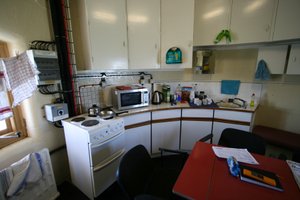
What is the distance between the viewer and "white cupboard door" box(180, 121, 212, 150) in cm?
242

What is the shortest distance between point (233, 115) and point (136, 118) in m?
1.47

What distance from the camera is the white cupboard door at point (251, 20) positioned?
82.6 inches

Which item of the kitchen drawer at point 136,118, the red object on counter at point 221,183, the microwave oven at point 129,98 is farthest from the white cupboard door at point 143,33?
the red object on counter at point 221,183

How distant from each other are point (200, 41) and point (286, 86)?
5.04ft

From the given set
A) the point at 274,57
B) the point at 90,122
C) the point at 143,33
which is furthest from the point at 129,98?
the point at 274,57

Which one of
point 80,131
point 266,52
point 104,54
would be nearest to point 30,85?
point 80,131

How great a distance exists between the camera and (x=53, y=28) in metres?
1.67

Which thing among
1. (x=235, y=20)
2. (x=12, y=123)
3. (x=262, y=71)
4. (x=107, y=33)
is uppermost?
(x=235, y=20)

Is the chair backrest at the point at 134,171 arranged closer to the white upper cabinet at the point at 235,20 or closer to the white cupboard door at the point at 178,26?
the white cupboard door at the point at 178,26

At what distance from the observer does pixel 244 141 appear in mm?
1593

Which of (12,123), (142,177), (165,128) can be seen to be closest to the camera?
(142,177)

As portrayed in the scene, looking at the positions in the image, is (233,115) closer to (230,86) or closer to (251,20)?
(230,86)

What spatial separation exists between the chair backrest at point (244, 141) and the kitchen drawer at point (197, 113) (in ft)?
2.27

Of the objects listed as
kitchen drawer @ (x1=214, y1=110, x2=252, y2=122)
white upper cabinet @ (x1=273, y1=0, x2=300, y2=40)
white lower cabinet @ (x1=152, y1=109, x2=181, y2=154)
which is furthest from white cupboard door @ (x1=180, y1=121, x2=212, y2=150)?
white upper cabinet @ (x1=273, y1=0, x2=300, y2=40)
